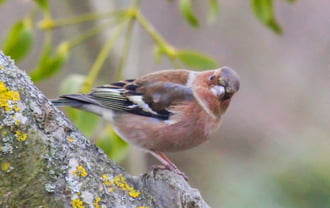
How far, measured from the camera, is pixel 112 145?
330cm

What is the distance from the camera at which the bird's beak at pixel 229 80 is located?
308cm

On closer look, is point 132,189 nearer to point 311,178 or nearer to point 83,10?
point 83,10

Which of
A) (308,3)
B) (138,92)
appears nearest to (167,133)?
(138,92)

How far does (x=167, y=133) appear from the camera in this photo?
3.24 m

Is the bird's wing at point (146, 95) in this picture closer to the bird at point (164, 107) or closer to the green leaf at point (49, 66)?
the bird at point (164, 107)

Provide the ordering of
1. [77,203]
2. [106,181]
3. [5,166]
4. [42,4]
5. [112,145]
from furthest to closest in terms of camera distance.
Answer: [42,4] → [112,145] → [106,181] → [77,203] → [5,166]

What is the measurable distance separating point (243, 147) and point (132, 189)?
7841mm

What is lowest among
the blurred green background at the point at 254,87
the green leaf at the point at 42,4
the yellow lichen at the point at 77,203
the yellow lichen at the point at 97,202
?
the yellow lichen at the point at 77,203

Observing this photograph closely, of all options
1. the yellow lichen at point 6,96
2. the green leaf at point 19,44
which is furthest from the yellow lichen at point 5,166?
the green leaf at point 19,44

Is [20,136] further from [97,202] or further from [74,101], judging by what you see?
[74,101]

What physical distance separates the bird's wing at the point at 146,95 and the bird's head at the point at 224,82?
0.46 feet

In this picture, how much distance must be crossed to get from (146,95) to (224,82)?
0.38 m

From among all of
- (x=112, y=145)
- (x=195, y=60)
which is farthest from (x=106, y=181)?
(x=195, y=60)

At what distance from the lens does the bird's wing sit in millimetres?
3311
